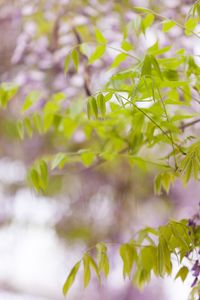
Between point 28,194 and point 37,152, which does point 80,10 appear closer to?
point 37,152

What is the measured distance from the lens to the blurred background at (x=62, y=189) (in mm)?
1704

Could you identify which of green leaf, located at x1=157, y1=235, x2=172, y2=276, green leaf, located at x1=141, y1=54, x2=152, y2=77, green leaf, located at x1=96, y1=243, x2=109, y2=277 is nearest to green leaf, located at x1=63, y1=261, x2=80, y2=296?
green leaf, located at x1=96, y1=243, x2=109, y2=277

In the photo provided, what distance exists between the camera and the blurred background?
170 cm

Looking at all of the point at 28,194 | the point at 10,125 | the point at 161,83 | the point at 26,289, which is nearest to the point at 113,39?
the point at 10,125

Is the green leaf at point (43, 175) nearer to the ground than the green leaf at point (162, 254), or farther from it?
farther from it

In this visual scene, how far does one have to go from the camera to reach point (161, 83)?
2.28 ft

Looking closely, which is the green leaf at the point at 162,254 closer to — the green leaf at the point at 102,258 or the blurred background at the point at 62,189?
the green leaf at the point at 102,258

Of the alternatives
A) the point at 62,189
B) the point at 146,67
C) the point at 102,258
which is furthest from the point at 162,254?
the point at 62,189

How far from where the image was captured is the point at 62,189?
2.05 metres

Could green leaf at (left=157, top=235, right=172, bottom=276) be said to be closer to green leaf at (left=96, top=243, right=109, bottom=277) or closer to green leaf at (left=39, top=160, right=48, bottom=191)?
green leaf at (left=96, top=243, right=109, bottom=277)

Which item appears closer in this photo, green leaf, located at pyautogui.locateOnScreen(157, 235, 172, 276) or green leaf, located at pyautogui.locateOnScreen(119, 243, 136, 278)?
green leaf, located at pyautogui.locateOnScreen(157, 235, 172, 276)

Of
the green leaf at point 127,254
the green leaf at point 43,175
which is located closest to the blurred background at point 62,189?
the green leaf at point 43,175

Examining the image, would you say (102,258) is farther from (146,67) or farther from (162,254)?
(146,67)

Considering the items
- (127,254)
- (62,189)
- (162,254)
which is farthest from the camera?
(62,189)
